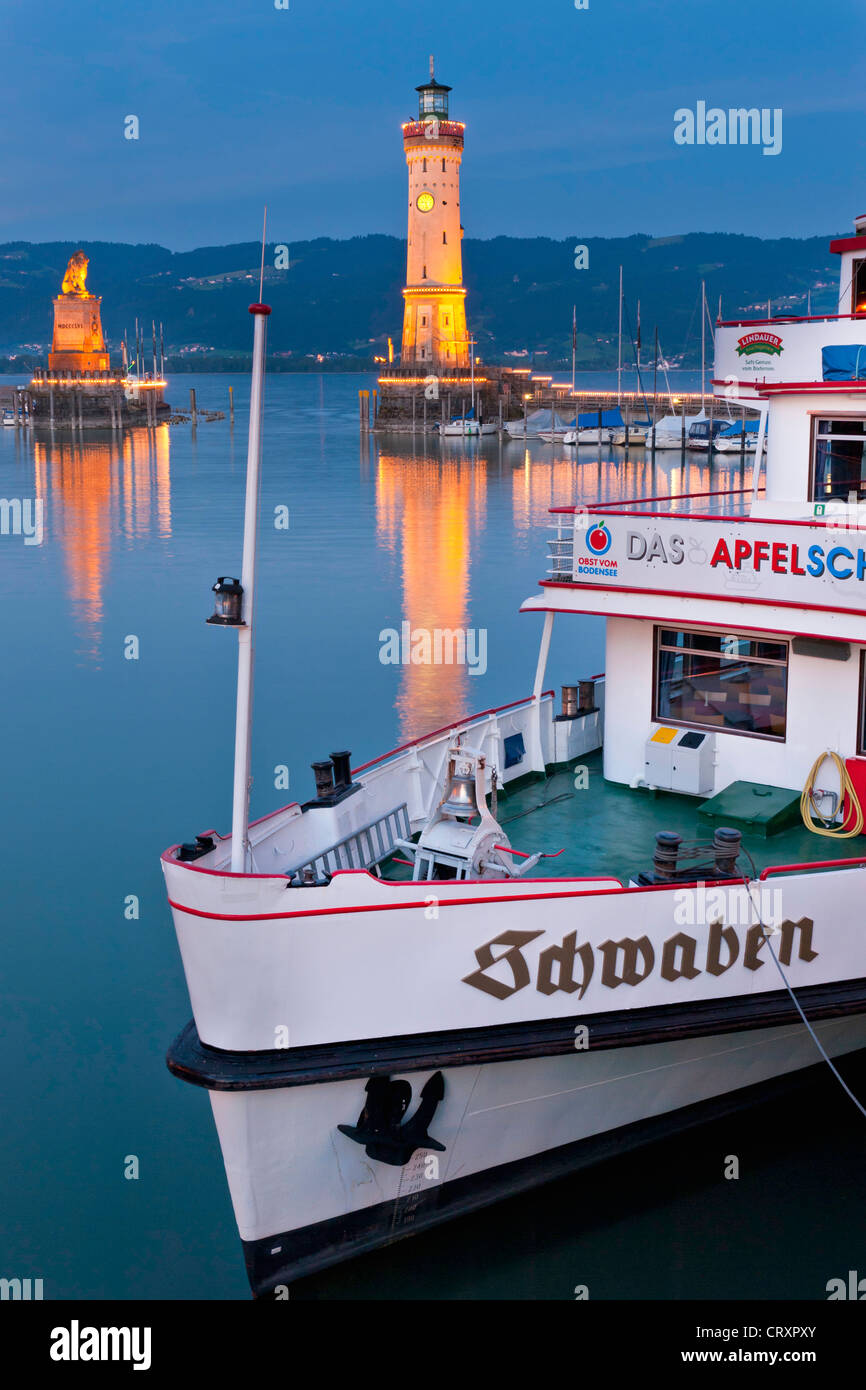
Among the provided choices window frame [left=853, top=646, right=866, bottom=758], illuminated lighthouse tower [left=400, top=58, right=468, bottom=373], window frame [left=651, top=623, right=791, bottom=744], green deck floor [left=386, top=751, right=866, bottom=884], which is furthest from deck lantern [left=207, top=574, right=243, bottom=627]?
illuminated lighthouse tower [left=400, top=58, right=468, bottom=373]

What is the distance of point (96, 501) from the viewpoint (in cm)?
6359

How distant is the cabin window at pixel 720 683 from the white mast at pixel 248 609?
513 cm

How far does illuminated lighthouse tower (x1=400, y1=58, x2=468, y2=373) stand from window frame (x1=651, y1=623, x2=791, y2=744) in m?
111

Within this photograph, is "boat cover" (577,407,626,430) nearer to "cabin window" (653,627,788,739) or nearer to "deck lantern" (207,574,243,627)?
"cabin window" (653,627,788,739)

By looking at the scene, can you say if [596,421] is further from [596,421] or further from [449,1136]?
[449,1136]

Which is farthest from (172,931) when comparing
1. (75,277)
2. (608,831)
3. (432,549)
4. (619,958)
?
(75,277)

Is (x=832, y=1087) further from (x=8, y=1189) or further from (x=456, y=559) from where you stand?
(x=456, y=559)

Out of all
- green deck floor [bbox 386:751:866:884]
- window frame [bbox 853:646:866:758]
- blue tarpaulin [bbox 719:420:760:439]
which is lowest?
green deck floor [bbox 386:751:866:884]

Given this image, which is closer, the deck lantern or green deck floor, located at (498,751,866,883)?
the deck lantern

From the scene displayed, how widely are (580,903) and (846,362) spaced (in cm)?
552

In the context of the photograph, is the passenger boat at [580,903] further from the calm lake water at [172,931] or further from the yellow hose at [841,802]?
the calm lake water at [172,931]

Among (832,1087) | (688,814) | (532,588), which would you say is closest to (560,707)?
(688,814)

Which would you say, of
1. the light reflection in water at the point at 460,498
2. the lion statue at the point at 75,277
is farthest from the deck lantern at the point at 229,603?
the lion statue at the point at 75,277

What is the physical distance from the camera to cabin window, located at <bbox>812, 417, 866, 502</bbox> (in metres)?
12.3
